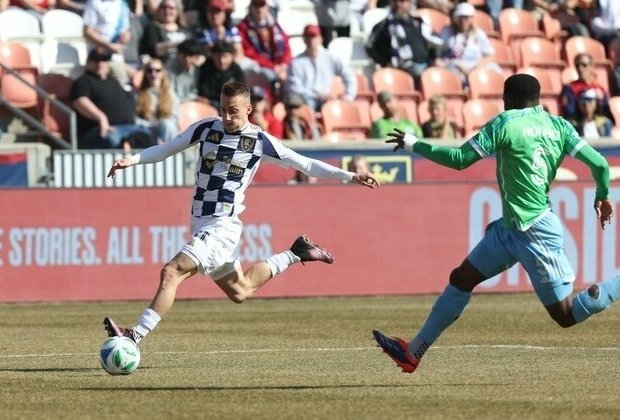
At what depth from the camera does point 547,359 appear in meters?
12.6

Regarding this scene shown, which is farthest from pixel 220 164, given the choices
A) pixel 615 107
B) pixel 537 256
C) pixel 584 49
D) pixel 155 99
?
pixel 584 49

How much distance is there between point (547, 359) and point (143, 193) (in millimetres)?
8730

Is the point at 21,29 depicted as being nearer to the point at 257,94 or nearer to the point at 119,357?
the point at 257,94

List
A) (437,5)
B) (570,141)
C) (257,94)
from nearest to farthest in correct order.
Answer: (570,141) < (257,94) < (437,5)

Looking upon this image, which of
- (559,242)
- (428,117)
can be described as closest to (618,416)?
(559,242)

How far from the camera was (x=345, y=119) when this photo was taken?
24484mm

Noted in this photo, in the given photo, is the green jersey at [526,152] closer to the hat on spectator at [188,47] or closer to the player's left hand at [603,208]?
the player's left hand at [603,208]

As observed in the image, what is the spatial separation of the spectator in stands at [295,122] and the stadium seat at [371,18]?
12.5 ft

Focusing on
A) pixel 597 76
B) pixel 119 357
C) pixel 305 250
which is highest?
pixel 597 76

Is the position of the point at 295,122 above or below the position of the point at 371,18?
below

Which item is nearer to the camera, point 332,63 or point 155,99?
point 155,99

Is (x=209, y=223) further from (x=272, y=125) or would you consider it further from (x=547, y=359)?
(x=272, y=125)

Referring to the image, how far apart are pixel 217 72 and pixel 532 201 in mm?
13071

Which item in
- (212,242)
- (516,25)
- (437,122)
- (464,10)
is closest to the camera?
(212,242)
